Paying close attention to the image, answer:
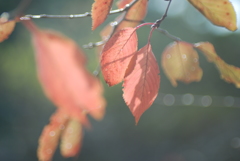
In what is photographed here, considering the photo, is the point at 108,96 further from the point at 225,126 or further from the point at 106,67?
the point at 106,67

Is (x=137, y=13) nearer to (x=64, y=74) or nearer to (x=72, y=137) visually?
(x=72, y=137)

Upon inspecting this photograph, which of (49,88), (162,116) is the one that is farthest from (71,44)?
(162,116)

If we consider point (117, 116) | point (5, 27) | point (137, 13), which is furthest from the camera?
point (117, 116)

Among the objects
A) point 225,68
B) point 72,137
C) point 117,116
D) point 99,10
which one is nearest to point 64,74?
point 99,10

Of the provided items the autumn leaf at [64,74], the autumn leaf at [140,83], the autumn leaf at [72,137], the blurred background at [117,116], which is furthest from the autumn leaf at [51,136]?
the blurred background at [117,116]

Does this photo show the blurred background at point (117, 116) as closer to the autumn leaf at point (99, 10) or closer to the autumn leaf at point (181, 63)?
the autumn leaf at point (181, 63)

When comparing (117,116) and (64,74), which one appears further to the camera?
(117,116)

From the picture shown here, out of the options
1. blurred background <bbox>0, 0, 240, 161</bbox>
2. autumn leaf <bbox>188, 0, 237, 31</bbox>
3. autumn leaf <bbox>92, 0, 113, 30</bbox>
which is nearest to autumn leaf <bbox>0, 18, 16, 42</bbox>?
autumn leaf <bbox>92, 0, 113, 30</bbox>
